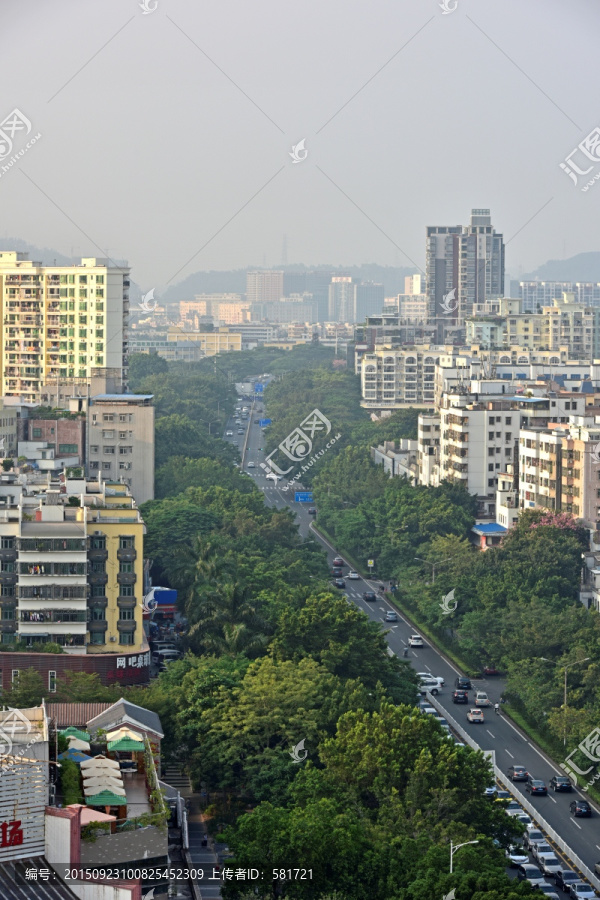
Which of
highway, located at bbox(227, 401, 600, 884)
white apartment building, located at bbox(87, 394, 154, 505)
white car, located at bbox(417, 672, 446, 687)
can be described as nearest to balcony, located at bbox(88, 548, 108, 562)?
highway, located at bbox(227, 401, 600, 884)

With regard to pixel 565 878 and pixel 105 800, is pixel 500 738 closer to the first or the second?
pixel 565 878

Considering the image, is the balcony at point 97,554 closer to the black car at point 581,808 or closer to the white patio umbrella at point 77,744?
the black car at point 581,808

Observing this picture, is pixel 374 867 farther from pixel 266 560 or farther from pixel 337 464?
pixel 337 464

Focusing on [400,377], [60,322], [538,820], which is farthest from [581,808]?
[400,377]

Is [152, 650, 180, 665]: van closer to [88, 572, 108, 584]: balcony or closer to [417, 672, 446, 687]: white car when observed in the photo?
[88, 572, 108, 584]: balcony

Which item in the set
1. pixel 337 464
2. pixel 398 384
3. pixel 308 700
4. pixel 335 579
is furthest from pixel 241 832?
pixel 398 384

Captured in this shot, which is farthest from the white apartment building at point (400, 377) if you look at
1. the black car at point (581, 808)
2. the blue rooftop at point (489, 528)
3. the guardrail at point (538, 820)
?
the black car at point (581, 808)
